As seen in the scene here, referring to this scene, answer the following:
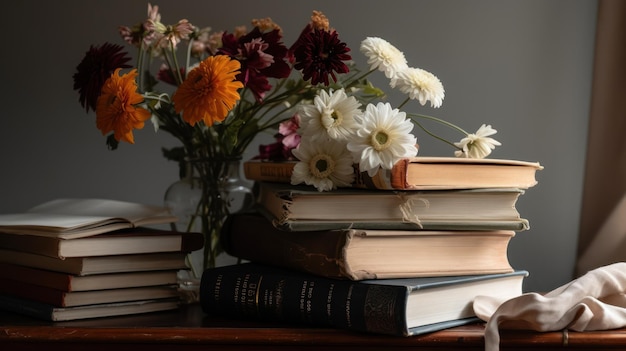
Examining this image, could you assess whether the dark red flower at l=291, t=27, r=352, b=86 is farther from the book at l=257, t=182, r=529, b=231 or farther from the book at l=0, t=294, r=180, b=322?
the book at l=0, t=294, r=180, b=322

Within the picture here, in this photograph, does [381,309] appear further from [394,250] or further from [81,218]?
[81,218]

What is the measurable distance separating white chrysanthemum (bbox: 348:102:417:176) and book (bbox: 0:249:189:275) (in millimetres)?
336

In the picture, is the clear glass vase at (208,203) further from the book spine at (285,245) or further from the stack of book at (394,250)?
the stack of book at (394,250)

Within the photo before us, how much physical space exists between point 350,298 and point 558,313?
9.5 inches

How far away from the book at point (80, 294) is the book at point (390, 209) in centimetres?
24

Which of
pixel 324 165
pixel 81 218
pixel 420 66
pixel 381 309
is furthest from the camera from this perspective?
pixel 420 66

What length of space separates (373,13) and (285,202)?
2.07ft

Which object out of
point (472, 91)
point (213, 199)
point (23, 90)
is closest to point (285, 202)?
point (213, 199)

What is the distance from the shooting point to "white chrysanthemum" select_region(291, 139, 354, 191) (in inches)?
39.4

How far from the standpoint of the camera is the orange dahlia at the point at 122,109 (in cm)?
108

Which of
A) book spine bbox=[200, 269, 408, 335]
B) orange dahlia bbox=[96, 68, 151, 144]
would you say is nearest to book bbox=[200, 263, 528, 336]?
book spine bbox=[200, 269, 408, 335]

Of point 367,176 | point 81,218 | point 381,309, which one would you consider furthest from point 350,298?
point 81,218

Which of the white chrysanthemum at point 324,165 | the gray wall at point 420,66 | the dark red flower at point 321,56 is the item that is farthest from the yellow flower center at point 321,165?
the gray wall at point 420,66

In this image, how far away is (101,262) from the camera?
107 cm
